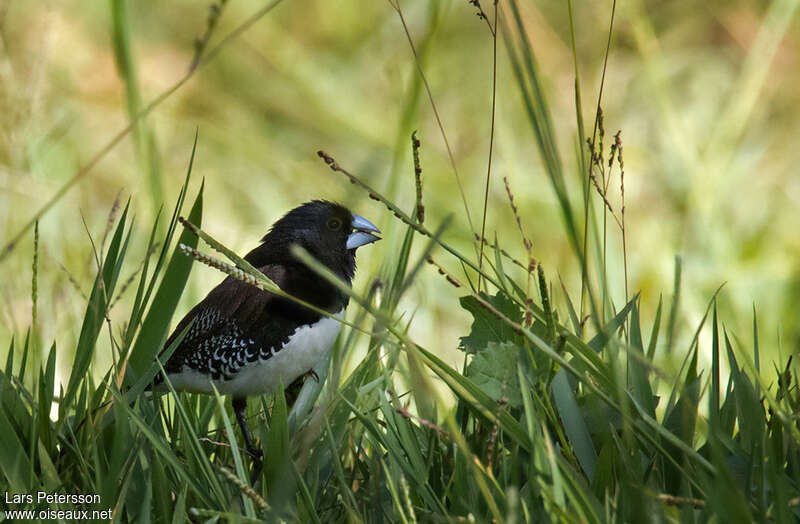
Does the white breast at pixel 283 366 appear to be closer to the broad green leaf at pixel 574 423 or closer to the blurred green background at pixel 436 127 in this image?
the broad green leaf at pixel 574 423

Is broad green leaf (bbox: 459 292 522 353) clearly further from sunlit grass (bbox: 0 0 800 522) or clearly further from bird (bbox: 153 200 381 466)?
bird (bbox: 153 200 381 466)

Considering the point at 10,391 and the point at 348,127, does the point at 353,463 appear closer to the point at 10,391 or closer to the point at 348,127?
the point at 10,391

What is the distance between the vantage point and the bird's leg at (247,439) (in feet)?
6.33

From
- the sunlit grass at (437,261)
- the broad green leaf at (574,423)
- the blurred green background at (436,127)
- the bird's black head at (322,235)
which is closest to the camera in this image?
the sunlit grass at (437,261)

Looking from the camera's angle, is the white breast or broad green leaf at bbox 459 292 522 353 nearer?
broad green leaf at bbox 459 292 522 353

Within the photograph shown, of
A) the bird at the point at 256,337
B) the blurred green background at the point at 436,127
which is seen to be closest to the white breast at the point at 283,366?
the bird at the point at 256,337

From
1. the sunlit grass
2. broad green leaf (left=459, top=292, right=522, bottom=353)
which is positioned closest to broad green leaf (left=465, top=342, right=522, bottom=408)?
the sunlit grass

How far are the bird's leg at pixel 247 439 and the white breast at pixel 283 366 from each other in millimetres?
34

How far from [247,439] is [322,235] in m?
0.87

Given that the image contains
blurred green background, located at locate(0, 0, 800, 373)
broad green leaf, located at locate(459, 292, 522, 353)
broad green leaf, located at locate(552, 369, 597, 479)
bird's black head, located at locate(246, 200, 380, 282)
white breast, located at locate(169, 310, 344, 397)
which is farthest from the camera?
blurred green background, located at locate(0, 0, 800, 373)

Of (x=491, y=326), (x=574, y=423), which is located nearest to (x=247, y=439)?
(x=491, y=326)

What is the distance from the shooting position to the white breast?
7.77 ft

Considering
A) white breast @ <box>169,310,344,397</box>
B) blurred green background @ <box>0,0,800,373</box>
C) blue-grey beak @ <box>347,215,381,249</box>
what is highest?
blurred green background @ <box>0,0,800,373</box>

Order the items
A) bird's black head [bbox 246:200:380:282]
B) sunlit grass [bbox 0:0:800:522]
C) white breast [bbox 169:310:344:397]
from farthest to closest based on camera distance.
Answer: bird's black head [bbox 246:200:380:282], white breast [bbox 169:310:344:397], sunlit grass [bbox 0:0:800:522]
